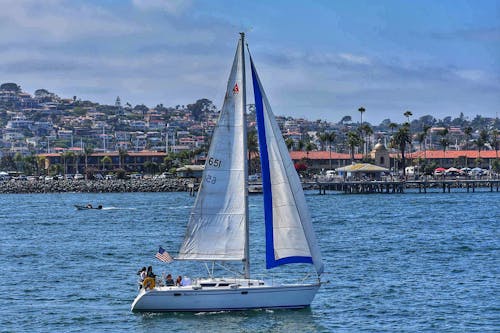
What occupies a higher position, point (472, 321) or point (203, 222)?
point (203, 222)

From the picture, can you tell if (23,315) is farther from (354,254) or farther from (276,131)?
(354,254)

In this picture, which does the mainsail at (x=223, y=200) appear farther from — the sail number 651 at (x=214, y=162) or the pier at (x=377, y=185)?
the pier at (x=377, y=185)

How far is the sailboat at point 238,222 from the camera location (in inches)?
1425

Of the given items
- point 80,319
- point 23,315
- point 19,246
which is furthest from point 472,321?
point 19,246

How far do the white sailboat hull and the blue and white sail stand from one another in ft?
4.35

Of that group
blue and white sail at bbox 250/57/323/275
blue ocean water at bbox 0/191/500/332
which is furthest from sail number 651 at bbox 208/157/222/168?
blue ocean water at bbox 0/191/500/332

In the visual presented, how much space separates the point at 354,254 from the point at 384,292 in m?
15.6

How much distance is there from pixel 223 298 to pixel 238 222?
9.14 feet

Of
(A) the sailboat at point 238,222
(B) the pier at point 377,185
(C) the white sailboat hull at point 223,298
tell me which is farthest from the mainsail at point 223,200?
(B) the pier at point 377,185

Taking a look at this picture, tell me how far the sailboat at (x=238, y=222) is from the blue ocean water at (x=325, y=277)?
622 mm

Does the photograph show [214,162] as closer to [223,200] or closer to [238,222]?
[223,200]

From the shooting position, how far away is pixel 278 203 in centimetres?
3738

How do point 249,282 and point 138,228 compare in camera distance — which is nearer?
point 249,282

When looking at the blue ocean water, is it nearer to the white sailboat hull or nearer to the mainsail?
the white sailboat hull
